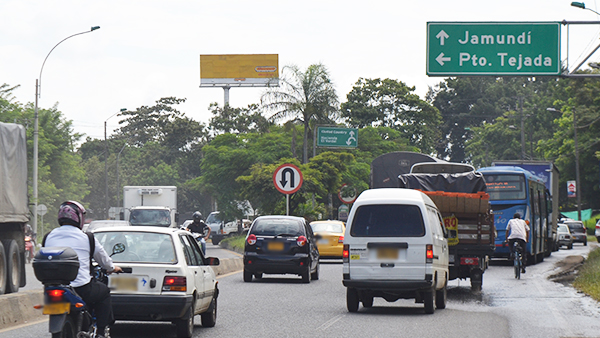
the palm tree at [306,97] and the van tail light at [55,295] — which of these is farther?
the palm tree at [306,97]

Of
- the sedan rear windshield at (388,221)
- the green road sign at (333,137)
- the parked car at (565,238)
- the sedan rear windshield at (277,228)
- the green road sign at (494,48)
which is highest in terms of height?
the green road sign at (494,48)

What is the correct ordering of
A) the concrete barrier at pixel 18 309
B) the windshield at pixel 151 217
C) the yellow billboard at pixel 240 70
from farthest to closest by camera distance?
the yellow billboard at pixel 240 70 < the windshield at pixel 151 217 < the concrete barrier at pixel 18 309

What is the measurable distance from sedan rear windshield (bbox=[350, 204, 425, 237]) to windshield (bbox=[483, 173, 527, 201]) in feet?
49.4

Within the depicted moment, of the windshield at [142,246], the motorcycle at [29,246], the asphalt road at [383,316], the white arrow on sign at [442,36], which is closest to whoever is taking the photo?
the windshield at [142,246]

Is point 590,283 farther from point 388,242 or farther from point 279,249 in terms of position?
point 388,242

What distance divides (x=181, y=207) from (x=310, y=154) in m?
45.3

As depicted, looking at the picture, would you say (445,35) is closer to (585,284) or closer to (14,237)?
(585,284)

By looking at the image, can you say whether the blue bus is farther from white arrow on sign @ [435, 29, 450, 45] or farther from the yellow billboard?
the yellow billboard

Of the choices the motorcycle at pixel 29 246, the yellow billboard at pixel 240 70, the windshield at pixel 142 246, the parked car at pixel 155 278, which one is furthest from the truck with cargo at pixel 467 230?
the yellow billboard at pixel 240 70

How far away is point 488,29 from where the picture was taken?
21.3 meters

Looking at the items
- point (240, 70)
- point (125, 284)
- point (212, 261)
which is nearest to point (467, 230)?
point (212, 261)

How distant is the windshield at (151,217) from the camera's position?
1309 inches

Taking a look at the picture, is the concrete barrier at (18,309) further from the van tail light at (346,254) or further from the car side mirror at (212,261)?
the van tail light at (346,254)

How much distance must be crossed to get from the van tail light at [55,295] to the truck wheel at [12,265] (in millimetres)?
9200
